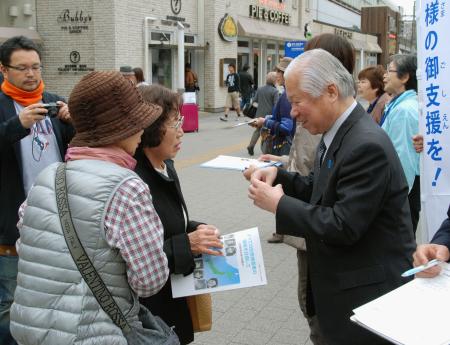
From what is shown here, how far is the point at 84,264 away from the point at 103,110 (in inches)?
21.0

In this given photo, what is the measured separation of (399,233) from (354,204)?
0.85 feet

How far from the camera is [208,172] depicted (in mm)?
10086

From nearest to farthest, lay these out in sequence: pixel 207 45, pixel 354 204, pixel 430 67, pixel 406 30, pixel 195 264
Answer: pixel 354 204
pixel 195 264
pixel 430 67
pixel 207 45
pixel 406 30

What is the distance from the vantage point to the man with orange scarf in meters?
2.97

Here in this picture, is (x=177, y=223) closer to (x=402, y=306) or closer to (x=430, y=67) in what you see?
(x=402, y=306)

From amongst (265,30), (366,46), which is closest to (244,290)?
(265,30)

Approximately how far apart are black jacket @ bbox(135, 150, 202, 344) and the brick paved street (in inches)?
53.5

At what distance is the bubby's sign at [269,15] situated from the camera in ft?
77.8

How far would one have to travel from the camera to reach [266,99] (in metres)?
9.23

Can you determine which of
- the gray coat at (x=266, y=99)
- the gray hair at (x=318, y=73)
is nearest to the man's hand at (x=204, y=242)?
the gray hair at (x=318, y=73)

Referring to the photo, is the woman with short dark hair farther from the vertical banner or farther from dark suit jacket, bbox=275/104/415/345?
→ dark suit jacket, bbox=275/104/415/345

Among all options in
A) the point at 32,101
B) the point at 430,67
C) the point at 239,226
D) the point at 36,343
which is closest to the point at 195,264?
the point at 36,343

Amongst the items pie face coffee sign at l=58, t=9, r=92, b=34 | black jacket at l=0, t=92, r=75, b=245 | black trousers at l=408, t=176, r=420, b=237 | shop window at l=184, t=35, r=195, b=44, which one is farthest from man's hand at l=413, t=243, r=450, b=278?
shop window at l=184, t=35, r=195, b=44

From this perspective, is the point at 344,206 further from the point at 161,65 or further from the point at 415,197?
the point at 161,65
